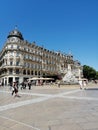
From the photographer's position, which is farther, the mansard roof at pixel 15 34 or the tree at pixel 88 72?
the tree at pixel 88 72

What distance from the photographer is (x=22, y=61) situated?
57.5 metres

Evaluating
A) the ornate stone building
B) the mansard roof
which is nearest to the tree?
the ornate stone building

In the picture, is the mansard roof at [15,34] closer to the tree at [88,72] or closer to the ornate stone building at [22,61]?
the ornate stone building at [22,61]

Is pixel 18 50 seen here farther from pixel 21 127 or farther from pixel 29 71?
pixel 21 127

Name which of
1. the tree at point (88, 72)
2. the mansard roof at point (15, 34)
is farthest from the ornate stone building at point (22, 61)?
the tree at point (88, 72)

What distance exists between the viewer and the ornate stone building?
182 ft

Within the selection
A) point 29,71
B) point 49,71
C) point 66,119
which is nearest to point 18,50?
point 29,71

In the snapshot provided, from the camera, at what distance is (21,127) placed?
577 cm

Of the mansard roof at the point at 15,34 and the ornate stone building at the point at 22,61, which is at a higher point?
the mansard roof at the point at 15,34

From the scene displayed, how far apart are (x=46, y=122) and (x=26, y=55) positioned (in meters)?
54.6

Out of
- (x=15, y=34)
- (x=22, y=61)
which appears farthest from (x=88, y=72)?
(x=15, y=34)

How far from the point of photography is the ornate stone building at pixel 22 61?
55406 mm

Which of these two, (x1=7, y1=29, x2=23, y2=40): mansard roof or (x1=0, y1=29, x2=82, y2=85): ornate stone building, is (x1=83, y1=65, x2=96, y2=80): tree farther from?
(x1=7, y1=29, x2=23, y2=40): mansard roof

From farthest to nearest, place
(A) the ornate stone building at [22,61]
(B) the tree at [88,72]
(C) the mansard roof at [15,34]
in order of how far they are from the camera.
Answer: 1. (B) the tree at [88,72]
2. (C) the mansard roof at [15,34]
3. (A) the ornate stone building at [22,61]
